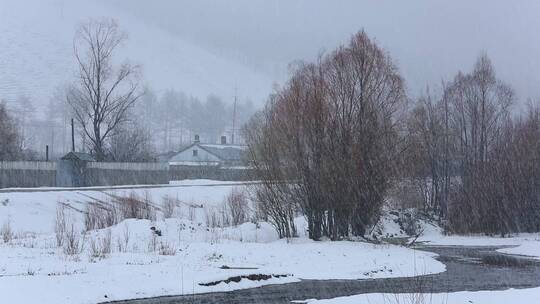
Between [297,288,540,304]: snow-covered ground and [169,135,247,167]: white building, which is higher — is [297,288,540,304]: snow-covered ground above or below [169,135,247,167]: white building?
below

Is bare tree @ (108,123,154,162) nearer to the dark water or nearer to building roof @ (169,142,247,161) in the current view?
building roof @ (169,142,247,161)

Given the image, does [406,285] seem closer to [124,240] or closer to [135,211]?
[124,240]

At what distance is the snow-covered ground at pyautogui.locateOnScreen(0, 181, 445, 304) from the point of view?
16.9 m

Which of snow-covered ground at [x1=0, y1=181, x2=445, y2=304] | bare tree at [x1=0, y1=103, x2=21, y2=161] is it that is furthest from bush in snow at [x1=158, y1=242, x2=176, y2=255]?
bare tree at [x1=0, y1=103, x2=21, y2=161]

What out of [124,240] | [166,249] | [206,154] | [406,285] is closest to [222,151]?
[206,154]

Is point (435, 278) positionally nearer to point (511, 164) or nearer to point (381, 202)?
point (381, 202)

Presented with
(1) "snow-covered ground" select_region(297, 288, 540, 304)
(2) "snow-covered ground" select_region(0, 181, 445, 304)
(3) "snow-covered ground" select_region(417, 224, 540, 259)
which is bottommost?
(3) "snow-covered ground" select_region(417, 224, 540, 259)

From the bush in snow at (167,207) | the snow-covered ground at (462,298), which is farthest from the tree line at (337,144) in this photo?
the snow-covered ground at (462,298)

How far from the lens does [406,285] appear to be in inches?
797

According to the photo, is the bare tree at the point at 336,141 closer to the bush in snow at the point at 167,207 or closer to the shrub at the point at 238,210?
the shrub at the point at 238,210

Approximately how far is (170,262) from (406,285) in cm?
788

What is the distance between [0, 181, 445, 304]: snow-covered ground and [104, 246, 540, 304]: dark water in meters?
0.78

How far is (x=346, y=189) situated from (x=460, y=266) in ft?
A: 26.4

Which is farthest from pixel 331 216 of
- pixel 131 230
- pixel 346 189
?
pixel 131 230
